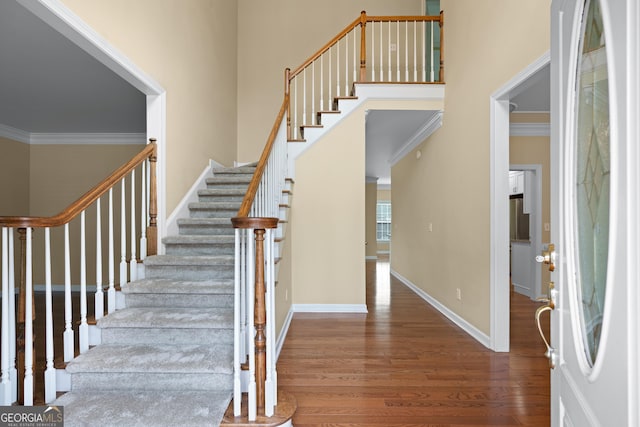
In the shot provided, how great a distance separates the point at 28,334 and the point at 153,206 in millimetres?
1387

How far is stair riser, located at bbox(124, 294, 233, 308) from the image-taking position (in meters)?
2.59

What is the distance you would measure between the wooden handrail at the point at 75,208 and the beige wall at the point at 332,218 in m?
1.85

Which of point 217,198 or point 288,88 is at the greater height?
point 288,88

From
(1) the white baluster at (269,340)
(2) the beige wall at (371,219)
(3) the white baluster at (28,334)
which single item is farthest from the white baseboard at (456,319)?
(2) the beige wall at (371,219)

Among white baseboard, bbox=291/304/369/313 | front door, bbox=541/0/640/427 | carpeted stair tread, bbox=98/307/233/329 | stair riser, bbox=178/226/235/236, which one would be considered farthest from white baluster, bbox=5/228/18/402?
white baseboard, bbox=291/304/369/313

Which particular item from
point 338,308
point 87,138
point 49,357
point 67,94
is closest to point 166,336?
point 49,357

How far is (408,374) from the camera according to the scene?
258cm

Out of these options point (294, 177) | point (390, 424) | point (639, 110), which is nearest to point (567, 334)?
point (639, 110)

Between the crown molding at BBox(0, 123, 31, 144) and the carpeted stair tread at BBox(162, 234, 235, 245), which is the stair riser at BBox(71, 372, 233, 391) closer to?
the carpeted stair tread at BBox(162, 234, 235, 245)

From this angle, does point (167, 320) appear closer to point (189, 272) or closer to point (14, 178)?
point (189, 272)

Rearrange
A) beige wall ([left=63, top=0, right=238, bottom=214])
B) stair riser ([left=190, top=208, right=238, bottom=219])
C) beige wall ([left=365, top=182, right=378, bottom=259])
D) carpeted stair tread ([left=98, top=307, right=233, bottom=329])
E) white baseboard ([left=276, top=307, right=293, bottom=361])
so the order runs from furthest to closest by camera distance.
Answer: beige wall ([left=365, top=182, right=378, bottom=259]) → stair riser ([left=190, top=208, right=238, bottom=219]) → white baseboard ([left=276, top=307, right=293, bottom=361]) → beige wall ([left=63, top=0, right=238, bottom=214]) → carpeted stair tread ([left=98, top=307, right=233, bottom=329])

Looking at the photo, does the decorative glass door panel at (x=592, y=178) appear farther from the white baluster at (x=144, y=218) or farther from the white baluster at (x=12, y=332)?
the white baluster at (x=144, y=218)

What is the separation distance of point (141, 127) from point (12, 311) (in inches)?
161

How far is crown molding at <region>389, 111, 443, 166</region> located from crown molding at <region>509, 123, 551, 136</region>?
1302 mm
